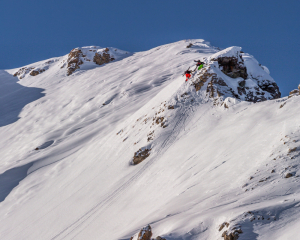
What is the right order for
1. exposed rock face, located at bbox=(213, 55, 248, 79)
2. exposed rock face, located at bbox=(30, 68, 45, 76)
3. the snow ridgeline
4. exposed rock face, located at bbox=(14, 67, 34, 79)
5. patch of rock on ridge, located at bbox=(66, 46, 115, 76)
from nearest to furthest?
1. exposed rock face, located at bbox=(213, 55, 248, 79)
2. patch of rock on ridge, located at bbox=(66, 46, 115, 76)
3. the snow ridgeline
4. exposed rock face, located at bbox=(30, 68, 45, 76)
5. exposed rock face, located at bbox=(14, 67, 34, 79)

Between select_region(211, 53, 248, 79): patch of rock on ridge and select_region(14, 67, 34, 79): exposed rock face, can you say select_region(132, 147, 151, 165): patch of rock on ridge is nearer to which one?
select_region(211, 53, 248, 79): patch of rock on ridge

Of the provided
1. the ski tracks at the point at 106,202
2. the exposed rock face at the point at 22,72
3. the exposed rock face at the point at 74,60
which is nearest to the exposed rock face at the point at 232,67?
the ski tracks at the point at 106,202

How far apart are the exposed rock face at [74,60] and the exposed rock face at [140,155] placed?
37221 millimetres

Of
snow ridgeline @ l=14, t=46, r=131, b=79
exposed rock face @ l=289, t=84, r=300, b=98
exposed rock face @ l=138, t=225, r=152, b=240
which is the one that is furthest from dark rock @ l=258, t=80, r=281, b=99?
snow ridgeline @ l=14, t=46, r=131, b=79

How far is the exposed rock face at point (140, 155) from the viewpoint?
14.6m

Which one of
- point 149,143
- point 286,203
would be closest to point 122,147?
point 149,143

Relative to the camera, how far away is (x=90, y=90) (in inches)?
1396

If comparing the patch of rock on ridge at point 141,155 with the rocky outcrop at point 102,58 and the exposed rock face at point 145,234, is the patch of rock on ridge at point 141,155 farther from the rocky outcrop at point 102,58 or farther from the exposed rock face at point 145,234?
the rocky outcrop at point 102,58

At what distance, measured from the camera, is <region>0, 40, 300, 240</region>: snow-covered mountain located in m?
7.03

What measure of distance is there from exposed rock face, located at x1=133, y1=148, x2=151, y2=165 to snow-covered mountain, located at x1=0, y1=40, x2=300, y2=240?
89 millimetres

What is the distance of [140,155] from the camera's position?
48.4ft

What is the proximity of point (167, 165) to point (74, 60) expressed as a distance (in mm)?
43347

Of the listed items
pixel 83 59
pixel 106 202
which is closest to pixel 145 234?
pixel 106 202

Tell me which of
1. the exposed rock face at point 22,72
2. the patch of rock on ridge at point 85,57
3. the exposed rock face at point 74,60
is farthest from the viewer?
the exposed rock face at point 22,72
